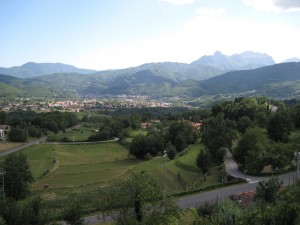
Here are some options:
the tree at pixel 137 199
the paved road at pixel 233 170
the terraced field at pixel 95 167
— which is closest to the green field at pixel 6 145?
the terraced field at pixel 95 167

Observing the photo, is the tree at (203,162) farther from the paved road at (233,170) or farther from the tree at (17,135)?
the tree at (17,135)

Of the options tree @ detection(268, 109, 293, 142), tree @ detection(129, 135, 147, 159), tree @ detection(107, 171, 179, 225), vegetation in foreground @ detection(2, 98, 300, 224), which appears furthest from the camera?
tree @ detection(129, 135, 147, 159)

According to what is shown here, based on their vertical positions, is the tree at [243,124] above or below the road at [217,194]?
above

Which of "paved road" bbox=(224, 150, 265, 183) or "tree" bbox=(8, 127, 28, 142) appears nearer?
"paved road" bbox=(224, 150, 265, 183)

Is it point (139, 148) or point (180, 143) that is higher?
point (180, 143)

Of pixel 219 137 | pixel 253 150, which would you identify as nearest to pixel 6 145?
pixel 219 137

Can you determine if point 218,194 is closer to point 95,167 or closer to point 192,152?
point 192,152

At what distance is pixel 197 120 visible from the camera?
113250mm

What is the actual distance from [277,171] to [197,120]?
6907 centimetres

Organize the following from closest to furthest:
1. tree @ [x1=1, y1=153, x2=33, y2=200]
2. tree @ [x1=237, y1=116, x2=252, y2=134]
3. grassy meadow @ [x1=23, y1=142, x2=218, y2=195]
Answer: tree @ [x1=1, y1=153, x2=33, y2=200], grassy meadow @ [x1=23, y1=142, x2=218, y2=195], tree @ [x1=237, y1=116, x2=252, y2=134]

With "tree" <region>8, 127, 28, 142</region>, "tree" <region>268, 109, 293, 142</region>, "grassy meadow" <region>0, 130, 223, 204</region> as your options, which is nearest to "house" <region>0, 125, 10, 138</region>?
"tree" <region>8, 127, 28, 142</region>

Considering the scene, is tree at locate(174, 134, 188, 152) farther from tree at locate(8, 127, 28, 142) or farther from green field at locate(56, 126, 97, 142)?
tree at locate(8, 127, 28, 142)

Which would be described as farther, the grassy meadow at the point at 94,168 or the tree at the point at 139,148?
the tree at the point at 139,148

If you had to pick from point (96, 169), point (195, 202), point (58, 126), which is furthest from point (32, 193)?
point (58, 126)
